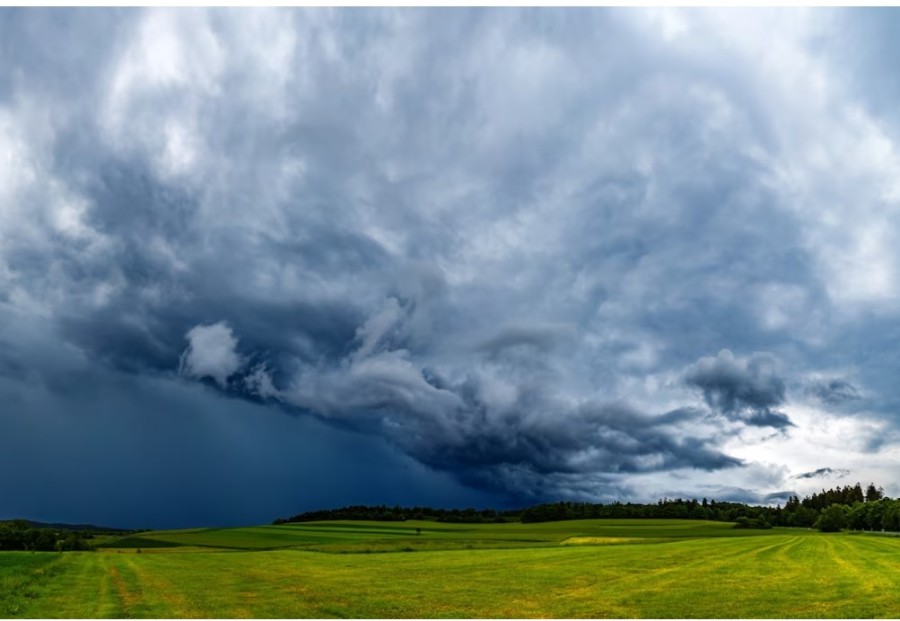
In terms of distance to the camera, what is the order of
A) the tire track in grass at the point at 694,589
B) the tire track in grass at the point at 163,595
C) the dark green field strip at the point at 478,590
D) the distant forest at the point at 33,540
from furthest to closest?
1. the distant forest at the point at 33,540
2. the tire track in grass at the point at 694,589
3. the dark green field strip at the point at 478,590
4. the tire track in grass at the point at 163,595

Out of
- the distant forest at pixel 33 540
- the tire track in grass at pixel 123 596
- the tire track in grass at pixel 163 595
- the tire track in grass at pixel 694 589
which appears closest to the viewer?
the tire track in grass at pixel 163 595

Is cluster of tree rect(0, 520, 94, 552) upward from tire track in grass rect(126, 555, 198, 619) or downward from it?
downward

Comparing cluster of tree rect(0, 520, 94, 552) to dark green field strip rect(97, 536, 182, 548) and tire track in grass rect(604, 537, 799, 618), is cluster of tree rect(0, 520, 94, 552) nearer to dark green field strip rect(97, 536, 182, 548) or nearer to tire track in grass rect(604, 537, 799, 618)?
dark green field strip rect(97, 536, 182, 548)

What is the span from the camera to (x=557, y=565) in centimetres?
6456

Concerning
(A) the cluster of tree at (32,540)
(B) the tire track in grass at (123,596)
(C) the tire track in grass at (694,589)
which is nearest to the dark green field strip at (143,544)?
(A) the cluster of tree at (32,540)

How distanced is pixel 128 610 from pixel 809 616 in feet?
114

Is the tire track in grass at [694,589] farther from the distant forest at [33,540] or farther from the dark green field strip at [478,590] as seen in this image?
the distant forest at [33,540]

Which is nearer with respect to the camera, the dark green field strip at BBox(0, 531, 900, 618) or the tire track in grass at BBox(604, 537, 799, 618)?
the dark green field strip at BBox(0, 531, 900, 618)

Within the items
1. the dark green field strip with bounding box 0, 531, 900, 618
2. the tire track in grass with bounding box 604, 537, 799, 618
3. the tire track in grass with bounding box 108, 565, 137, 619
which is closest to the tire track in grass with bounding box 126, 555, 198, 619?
the dark green field strip with bounding box 0, 531, 900, 618

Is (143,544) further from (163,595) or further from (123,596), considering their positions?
(163,595)

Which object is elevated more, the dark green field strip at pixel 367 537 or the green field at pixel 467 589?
the green field at pixel 467 589

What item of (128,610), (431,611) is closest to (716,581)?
(431,611)

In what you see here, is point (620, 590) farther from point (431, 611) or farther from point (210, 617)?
point (210, 617)

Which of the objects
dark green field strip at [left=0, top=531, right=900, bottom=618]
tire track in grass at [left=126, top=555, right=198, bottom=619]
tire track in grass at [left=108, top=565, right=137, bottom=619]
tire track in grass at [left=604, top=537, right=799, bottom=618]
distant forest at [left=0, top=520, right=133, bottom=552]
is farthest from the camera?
distant forest at [left=0, top=520, right=133, bottom=552]
